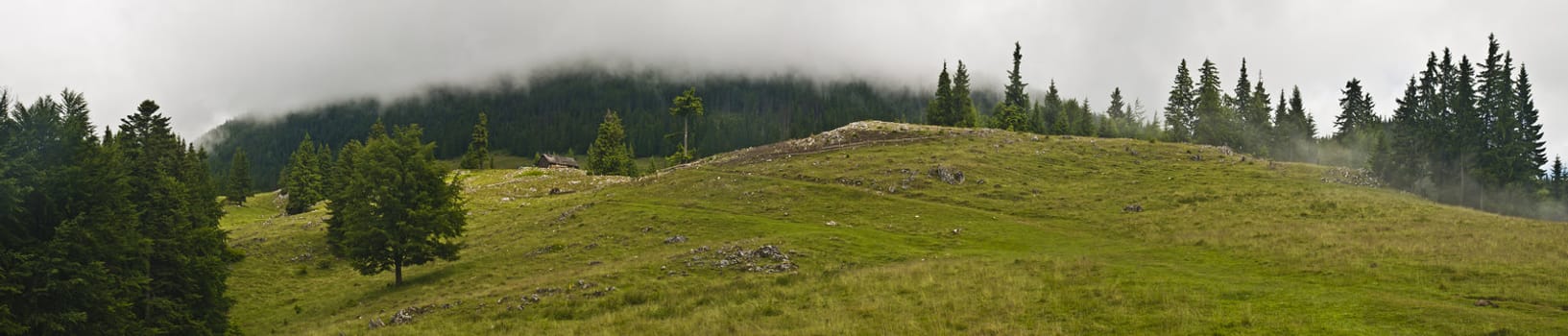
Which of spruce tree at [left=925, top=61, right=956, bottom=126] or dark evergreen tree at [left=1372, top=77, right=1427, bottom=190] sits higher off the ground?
spruce tree at [left=925, top=61, right=956, bottom=126]

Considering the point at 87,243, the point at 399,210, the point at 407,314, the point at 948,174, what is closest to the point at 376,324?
the point at 407,314

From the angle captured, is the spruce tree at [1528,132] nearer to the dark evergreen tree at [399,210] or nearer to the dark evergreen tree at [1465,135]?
the dark evergreen tree at [1465,135]

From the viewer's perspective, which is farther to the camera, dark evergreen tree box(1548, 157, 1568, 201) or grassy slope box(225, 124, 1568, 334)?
dark evergreen tree box(1548, 157, 1568, 201)

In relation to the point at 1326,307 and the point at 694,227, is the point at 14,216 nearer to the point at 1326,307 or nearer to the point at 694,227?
the point at 694,227

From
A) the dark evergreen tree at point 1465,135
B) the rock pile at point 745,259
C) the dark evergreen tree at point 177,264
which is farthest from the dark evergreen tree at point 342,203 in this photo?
the dark evergreen tree at point 1465,135

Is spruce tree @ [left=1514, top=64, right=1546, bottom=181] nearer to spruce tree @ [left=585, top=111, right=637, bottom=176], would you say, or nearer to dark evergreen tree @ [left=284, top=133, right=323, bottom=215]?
spruce tree @ [left=585, top=111, right=637, bottom=176]

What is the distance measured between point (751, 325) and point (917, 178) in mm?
46507

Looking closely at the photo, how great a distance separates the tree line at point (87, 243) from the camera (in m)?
23.0

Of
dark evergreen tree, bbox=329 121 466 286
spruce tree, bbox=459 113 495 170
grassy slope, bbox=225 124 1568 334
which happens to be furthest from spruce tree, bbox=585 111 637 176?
dark evergreen tree, bbox=329 121 466 286

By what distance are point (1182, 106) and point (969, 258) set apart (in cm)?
9338

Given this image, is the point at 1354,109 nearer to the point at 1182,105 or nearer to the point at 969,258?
the point at 1182,105

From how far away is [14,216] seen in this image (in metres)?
23.3

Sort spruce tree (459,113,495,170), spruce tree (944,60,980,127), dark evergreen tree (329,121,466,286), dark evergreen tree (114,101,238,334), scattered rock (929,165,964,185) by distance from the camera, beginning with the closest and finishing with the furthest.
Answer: dark evergreen tree (114,101,238,334), dark evergreen tree (329,121,466,286), scattered rock (929,165,964,185), spruce tree (944,60,980,127), spruce tree (459,113,495,170)

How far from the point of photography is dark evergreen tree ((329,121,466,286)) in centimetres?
4338
